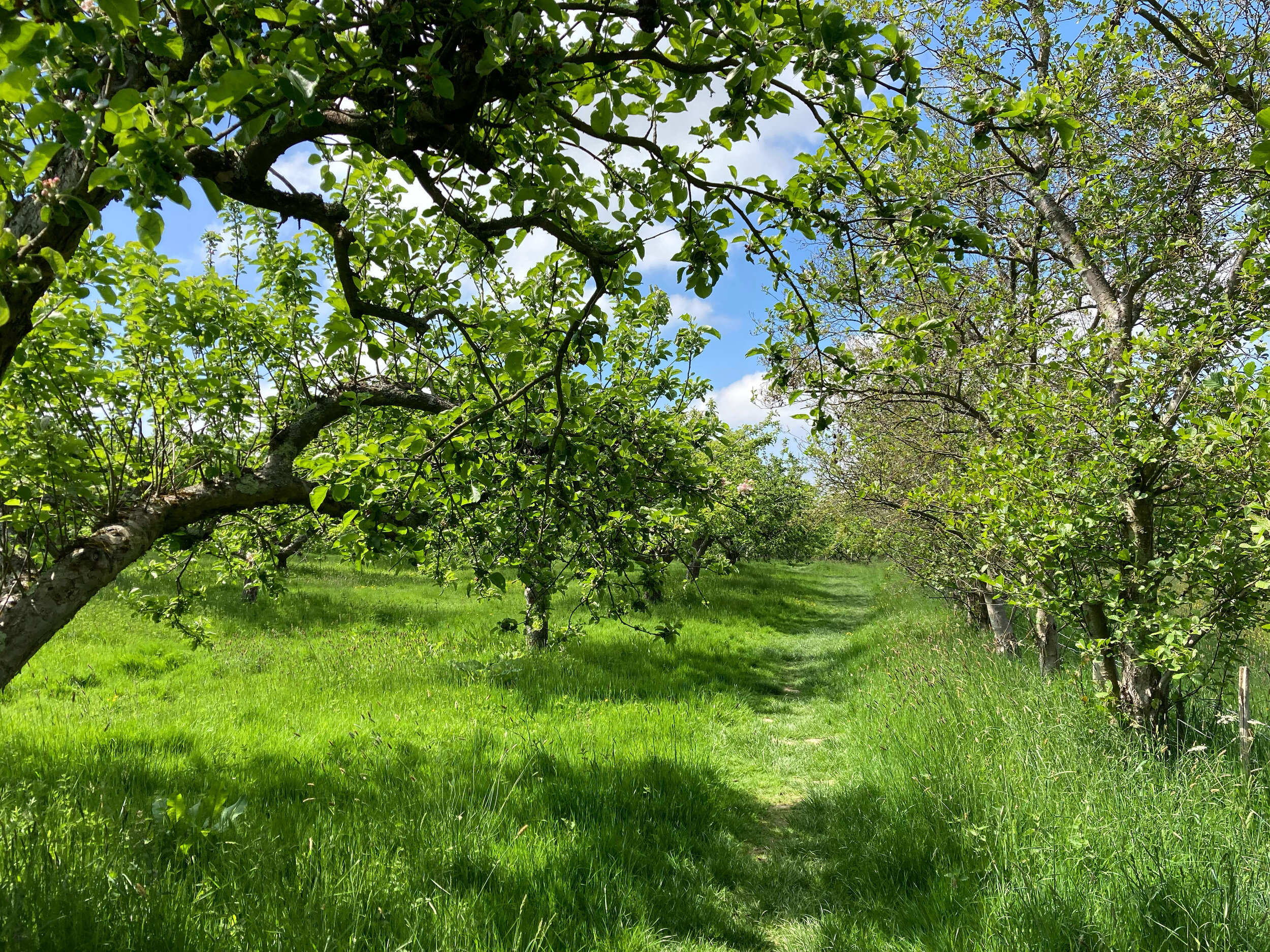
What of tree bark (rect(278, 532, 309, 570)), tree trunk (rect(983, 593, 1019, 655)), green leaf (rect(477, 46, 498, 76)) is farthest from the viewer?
tree trunk (rect(983, 593, 1019, 655))

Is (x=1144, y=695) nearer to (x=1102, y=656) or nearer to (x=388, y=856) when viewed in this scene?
(x=1102, y=656)

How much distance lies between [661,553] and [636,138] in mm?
4220

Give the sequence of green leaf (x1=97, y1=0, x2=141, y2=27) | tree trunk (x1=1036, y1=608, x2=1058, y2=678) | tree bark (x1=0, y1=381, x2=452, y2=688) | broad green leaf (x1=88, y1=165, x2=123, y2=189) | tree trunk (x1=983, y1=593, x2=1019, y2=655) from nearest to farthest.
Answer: green leaf (x1=97, y1=0, x2=141, y2=27)
broad green leaf (x1=88, y1=165, x2=123, y2=189)
tree bark (x1=0, y1=381, x2=452, y2=688)
tree trunk (x1=1036, y1=608, x2=1058, y2=678)
tree trunk (x1=983, y1=593, x2=1019, y2=655)

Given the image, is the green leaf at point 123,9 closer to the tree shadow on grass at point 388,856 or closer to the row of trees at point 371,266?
the row of trees at point 371,266

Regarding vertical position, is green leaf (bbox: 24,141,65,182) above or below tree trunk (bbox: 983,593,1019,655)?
above

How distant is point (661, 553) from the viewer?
6535mm

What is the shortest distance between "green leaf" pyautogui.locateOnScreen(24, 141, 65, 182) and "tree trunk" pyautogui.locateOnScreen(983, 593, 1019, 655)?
11.5m

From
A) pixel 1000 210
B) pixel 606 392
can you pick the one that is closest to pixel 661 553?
pixel 606 392

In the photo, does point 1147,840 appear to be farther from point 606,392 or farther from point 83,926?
point 83,926

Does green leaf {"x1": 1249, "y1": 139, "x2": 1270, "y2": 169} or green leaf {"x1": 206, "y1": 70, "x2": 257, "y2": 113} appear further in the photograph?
green leaf {"x1": 1249, "y1": 139, "x2": 1270, "y2": 169}

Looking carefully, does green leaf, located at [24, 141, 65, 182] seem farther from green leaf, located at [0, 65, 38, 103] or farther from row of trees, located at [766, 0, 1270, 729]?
row of trees, located at [766, 0, 1270, 729]

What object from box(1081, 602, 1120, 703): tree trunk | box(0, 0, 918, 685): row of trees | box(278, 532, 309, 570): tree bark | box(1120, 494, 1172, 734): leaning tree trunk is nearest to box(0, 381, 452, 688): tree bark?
box(0, 0, 918, 685): row of trees

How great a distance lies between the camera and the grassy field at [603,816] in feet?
11.9

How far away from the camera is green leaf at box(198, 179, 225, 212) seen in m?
1.61
